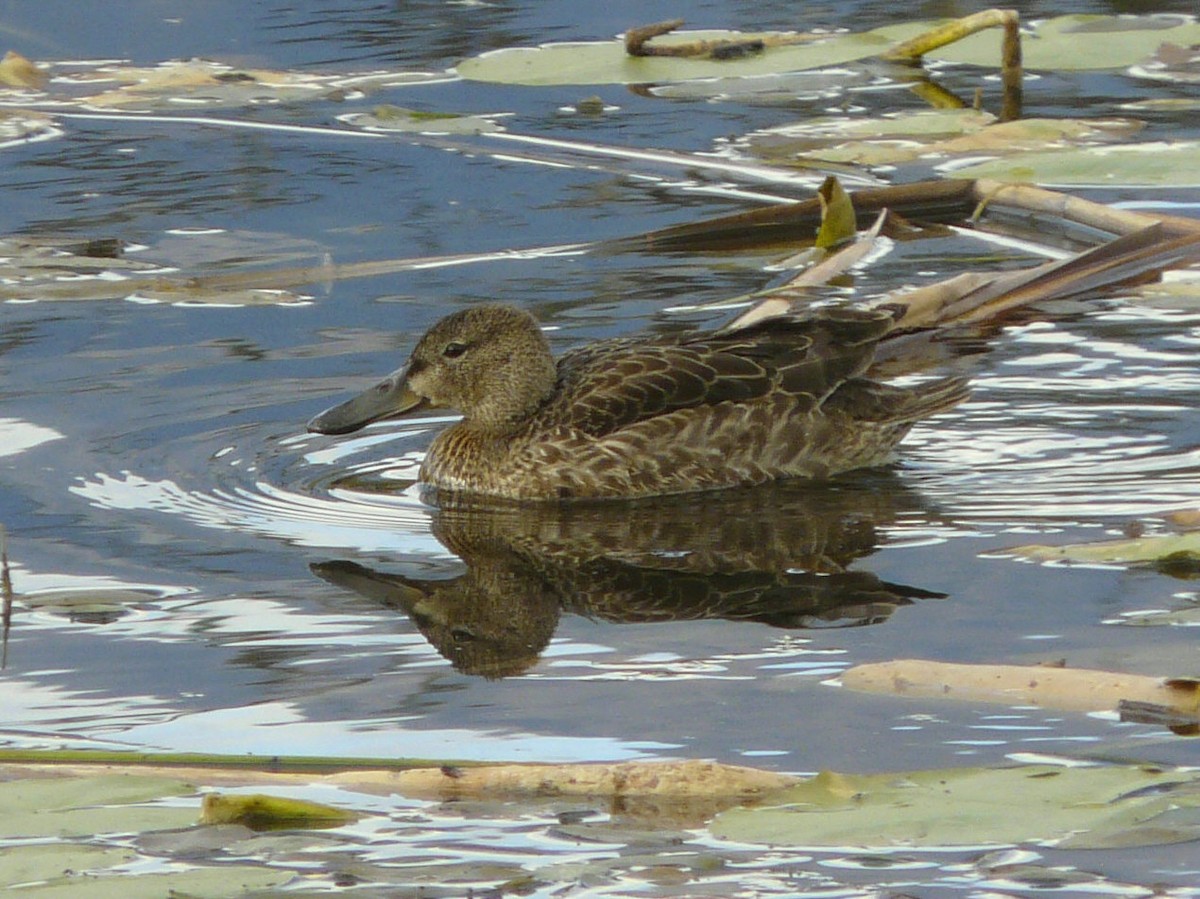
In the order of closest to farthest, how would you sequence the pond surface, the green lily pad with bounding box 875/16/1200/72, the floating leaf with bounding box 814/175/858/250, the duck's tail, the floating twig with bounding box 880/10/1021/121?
the pond surface → the duck's tail → the floating leaf with bounding box 814/175/858/250 → the floating twig with bounding box 880/10/1021/121 → the green lily pad with bounding box 875/16/1200/72

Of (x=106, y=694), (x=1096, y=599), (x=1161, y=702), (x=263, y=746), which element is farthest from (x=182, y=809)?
(x=1096, y=599)

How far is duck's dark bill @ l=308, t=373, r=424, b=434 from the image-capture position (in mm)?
8461

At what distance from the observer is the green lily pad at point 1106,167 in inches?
434

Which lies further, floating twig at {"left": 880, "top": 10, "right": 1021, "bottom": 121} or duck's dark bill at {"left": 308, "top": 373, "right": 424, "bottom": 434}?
floating twig at {"left": 880, "top": 10, "right": 1021, "bottom": 121}

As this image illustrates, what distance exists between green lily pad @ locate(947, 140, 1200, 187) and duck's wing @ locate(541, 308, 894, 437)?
285 cm

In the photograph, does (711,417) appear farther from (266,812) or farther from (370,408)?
(266,812)

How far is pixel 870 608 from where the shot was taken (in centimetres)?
660

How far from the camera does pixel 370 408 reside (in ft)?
28.1

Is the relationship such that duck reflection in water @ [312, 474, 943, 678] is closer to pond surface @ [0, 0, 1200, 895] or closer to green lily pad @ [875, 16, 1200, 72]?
pond surface @ [0, 0, 1200, 895]

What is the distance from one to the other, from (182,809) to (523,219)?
7.07 m

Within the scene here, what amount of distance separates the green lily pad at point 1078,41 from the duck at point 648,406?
5.48 meters

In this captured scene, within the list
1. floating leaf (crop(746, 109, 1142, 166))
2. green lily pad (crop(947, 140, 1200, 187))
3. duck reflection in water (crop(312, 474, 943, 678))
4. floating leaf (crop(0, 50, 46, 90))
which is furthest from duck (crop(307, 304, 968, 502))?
floating leaf (crop(0, 50, 46, 90))

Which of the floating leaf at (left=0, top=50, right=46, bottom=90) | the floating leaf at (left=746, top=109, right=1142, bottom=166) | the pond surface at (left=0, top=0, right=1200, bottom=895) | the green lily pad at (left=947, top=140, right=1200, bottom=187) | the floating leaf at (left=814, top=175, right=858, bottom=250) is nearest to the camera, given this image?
the pond surface at (left=0, top=0, right=1200, bottom=895)

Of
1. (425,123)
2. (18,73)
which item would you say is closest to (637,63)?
(425,123)
